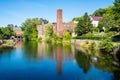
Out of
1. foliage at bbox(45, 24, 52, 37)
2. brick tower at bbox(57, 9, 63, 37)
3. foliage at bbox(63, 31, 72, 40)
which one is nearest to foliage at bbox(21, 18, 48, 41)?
foliage at bbox(45, 24, 52, 37)

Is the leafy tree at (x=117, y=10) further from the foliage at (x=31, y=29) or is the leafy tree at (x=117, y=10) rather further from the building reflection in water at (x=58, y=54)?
the foliage at (x=31, y=29)

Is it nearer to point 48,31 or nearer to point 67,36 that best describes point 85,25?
point 67,36

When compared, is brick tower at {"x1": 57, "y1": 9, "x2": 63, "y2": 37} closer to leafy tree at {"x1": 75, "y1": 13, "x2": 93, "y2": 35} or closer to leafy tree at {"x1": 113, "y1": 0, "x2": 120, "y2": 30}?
leafy tree at {"x1": 75, "y1": 13, "x2": 93, "y2": 35}

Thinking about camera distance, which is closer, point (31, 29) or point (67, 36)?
point (67, 36)

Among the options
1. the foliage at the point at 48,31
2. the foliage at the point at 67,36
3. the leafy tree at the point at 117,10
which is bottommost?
the foliage at the point at 67,36

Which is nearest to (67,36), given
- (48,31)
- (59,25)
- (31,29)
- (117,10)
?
(59,25)

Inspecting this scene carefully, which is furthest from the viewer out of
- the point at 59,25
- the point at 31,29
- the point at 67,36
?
the point at 31,29

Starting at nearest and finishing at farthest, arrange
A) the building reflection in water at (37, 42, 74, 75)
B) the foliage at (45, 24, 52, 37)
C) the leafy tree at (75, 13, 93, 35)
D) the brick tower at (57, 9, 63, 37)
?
the building reflection in water at (37, 42, 74, 75), the leafy tree at (75, 13, 93, 35), the brick tower at (57, 9, 63, 37), the foliage at (45, 24, 52, 37)

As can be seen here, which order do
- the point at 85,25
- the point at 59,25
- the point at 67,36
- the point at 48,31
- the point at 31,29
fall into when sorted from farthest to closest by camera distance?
the point at 31,29 < the point at 48,31 < the point at 59,25 < the point at 67,36 < the point at 85,25

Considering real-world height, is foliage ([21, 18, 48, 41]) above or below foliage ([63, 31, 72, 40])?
above

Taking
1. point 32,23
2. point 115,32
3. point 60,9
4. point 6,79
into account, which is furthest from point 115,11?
point 32,23

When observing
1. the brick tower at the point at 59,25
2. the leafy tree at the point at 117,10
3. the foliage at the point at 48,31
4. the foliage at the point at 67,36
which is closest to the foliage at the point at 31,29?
the foliage at the point at 48,31

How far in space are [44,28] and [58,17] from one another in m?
19.2

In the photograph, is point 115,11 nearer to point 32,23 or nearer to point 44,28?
point 44,28
